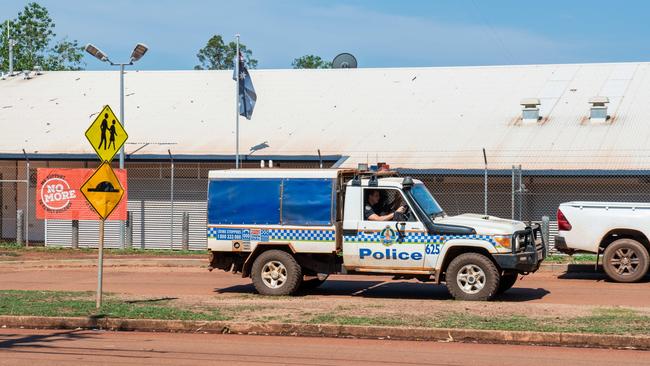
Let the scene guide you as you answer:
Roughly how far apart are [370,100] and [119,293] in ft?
58.2

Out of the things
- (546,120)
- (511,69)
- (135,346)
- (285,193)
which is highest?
(511,69)

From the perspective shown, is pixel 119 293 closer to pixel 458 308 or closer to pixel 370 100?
pixel 458 308

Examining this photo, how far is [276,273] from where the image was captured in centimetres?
1681

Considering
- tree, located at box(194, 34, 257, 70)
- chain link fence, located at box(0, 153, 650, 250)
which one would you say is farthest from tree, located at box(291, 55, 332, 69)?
chain link fence, located at box(0, 153, 650, 250)

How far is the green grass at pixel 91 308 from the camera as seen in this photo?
13.7 meters

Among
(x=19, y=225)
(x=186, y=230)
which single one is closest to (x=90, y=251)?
Result: (x=186, y=230)

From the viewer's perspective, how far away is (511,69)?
115 feet

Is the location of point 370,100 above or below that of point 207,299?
above

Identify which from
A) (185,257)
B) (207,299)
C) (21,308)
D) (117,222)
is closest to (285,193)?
(207,299)

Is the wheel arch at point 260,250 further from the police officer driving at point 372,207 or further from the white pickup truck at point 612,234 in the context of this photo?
the white pickup truck at point 612,234

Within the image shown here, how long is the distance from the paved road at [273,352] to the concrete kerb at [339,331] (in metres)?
0.23

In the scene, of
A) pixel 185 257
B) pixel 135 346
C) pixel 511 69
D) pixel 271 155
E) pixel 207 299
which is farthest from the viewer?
pixel 511 69

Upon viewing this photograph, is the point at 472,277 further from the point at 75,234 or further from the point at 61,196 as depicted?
the point at 61,196

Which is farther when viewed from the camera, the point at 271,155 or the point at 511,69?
the point at 511,69
